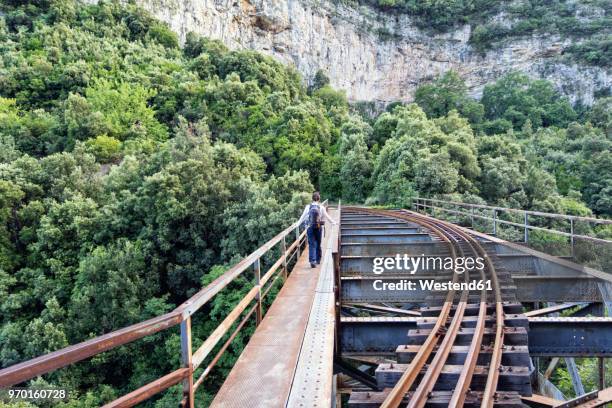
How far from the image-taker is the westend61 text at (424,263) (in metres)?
8.03

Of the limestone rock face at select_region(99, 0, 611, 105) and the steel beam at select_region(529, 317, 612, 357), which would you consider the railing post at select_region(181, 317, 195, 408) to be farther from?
the limestone rock face at select_region(99, 0, 611, 105)

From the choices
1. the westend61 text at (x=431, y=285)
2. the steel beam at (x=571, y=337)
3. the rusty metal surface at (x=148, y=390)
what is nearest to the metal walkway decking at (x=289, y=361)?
the rusty metal surface at (x=148, y=390)

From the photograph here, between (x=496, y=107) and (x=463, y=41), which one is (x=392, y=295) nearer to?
(x=496, y=107)

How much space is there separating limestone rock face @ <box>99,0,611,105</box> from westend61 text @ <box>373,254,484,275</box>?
216 ft

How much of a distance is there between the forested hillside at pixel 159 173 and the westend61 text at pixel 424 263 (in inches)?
348

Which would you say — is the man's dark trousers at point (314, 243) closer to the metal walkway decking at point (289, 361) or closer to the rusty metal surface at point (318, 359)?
the metal walkway decking at point (289, 361)

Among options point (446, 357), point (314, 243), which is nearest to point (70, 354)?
point (446, 357)

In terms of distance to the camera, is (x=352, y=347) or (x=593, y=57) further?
(x=593, y=57)

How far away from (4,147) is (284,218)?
3000cm

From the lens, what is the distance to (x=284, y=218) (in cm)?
1756

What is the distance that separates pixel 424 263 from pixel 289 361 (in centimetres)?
579

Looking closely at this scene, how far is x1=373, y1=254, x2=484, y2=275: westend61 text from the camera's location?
803 cm

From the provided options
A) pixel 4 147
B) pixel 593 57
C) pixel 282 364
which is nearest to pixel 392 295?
pixel 282 364

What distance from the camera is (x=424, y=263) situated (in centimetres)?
879
